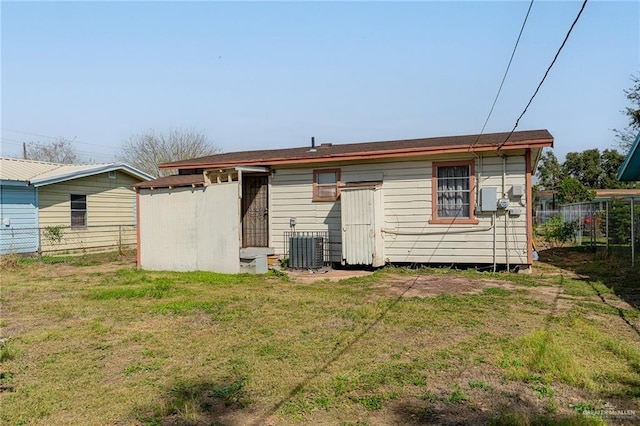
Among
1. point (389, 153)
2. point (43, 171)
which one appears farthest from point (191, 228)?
point (43, 171)

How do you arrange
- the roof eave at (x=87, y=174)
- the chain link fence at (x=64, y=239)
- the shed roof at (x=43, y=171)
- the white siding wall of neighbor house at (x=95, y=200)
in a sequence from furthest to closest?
the white siding wall of neighbor house at (x=95, y=200), the roof eave at (x=87, y=174), the shed roof at (x=43, y=171), the chain link fence at (x=64, y=239)

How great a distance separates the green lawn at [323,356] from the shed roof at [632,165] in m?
3.01

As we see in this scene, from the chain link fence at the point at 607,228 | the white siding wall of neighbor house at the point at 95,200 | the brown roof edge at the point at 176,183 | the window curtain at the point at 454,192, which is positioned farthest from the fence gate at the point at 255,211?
the chain link fence at the point at 607,228

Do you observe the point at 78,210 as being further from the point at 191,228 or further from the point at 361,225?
the point at 361,225

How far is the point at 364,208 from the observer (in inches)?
391

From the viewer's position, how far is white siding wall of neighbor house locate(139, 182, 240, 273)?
10.3m

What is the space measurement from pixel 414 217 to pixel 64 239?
39.9 feet

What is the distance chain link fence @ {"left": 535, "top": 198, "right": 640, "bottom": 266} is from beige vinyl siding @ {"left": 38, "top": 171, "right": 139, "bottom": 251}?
608 inches

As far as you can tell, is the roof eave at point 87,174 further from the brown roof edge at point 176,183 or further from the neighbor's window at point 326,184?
the neighbor's window at point 326,184

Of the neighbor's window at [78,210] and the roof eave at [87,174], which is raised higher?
the roof eave at [87,174]

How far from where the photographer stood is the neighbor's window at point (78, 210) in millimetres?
16192

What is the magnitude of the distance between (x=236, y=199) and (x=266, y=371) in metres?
6.47

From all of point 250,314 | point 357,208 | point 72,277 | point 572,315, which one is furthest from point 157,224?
point 572,315

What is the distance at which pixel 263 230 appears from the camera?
11836 millimetres
